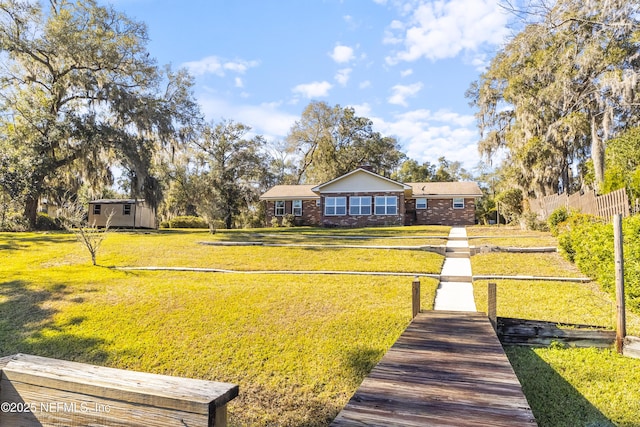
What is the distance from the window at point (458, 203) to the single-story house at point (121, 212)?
69.5ft

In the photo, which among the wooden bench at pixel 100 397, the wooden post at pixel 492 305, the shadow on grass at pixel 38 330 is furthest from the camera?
the shadow on grass at pixel 38 330

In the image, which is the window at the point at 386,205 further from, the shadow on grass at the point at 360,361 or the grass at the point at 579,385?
the shadow on grass at the point at 360,361

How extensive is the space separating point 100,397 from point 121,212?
28.4 meters

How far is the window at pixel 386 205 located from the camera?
25.2 metres

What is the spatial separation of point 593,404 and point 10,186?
22.9 meters

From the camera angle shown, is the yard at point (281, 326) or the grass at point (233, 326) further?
the grass at point (233, 326)

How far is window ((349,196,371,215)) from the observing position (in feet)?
84.4

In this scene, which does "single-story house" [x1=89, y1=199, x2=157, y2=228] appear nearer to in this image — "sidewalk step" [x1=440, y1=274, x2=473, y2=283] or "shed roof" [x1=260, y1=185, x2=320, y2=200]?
"shed roof" [x1=260, y1=185, x2=320, y2=200]

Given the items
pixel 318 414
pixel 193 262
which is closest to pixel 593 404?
pixel 318 414

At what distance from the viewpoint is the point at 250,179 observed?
32594mm

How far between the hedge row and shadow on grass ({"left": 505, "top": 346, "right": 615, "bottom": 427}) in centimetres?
229

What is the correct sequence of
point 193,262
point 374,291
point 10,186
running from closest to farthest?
point 374,291 < point 193,262 < point 10,186

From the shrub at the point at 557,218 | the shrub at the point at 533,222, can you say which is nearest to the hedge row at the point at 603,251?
the shrub at the point at 557,218

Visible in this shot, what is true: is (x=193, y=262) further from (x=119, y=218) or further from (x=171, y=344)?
(x=119, y=218)
